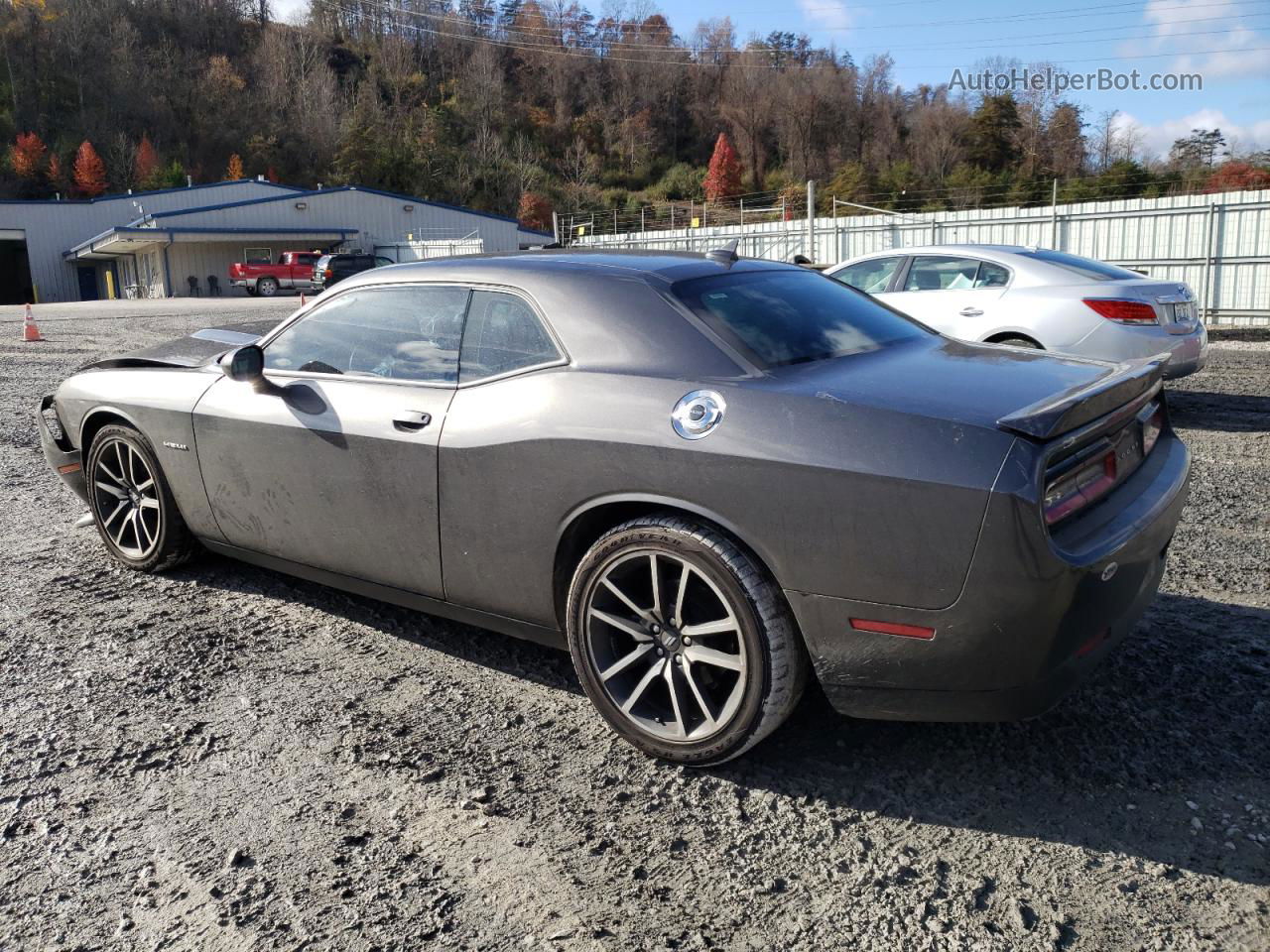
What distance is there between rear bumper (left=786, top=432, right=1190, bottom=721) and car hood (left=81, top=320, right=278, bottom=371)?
3.21 meters

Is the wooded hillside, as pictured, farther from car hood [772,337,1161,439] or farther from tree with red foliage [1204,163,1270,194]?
car hood [772,337,1161,439]

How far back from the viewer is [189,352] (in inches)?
186

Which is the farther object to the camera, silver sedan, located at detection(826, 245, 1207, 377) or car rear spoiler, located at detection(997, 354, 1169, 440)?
silver sedan, located at detection(826, 245, 1207, 377)

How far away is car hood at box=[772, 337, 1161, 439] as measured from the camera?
8.54 ft

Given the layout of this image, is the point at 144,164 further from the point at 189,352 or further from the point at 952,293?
the point at 189,352

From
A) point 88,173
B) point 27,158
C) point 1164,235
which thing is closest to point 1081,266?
point 1164,235

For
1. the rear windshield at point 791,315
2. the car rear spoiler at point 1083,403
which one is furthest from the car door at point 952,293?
the car rear spoiler at point 1083,403

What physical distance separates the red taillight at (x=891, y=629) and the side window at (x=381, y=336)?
1664mm

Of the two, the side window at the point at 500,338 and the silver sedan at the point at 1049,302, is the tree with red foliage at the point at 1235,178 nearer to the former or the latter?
the silver sedan at the point at 1049,302

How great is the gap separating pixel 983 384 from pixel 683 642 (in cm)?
117

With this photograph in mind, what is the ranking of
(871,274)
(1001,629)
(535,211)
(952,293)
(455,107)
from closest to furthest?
(1001,629), (952,293), (871,274), (535,211), (455,107)

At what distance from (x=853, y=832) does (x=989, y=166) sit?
6403 cm

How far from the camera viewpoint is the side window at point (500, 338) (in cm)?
334

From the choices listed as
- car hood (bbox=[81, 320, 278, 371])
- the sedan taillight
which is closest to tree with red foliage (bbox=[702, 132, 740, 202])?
car hood (bbox=[81, 320, 278, 371])
